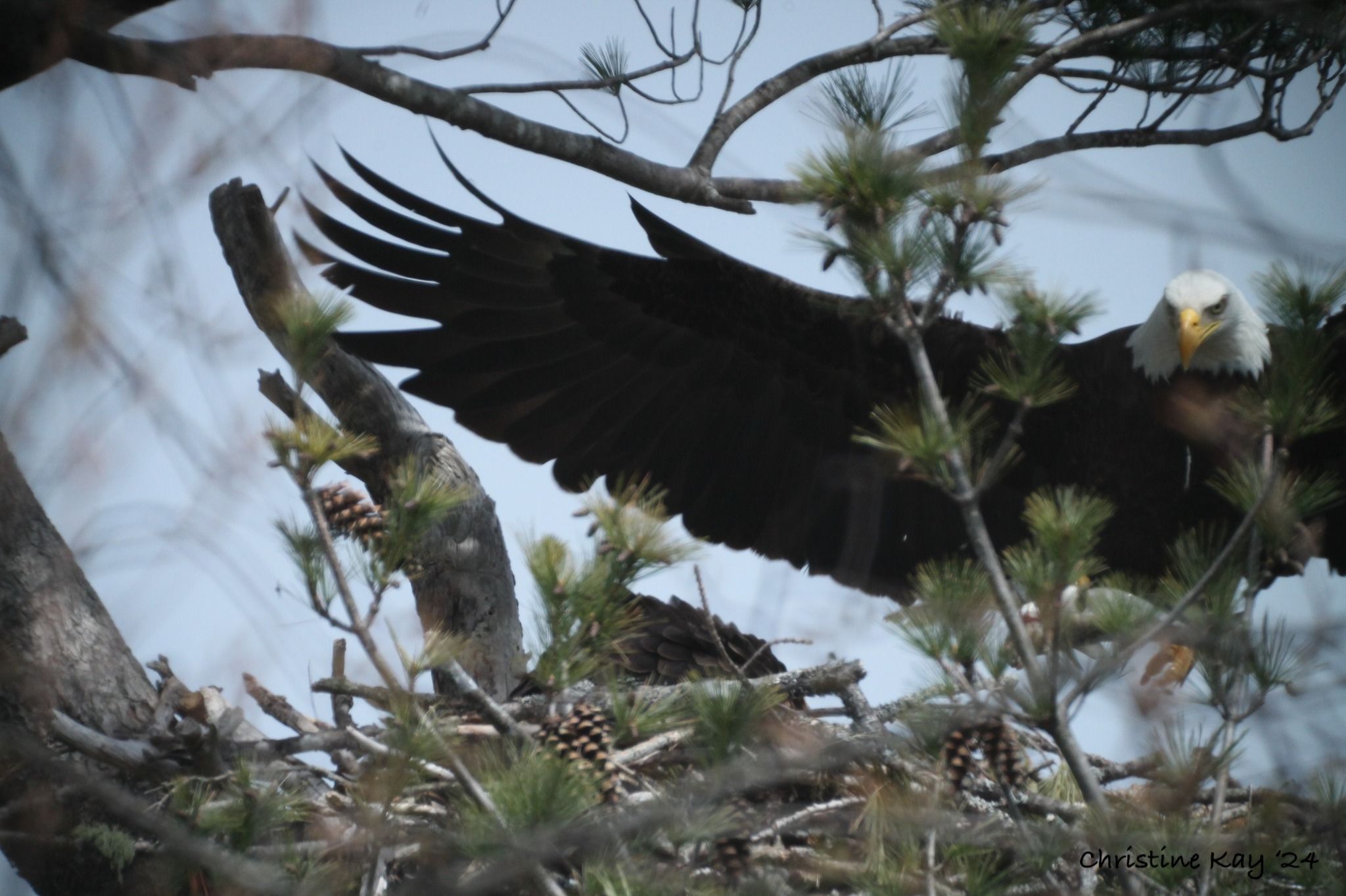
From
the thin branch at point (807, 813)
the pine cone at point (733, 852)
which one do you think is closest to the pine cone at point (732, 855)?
the pine cone at point (733, 852)

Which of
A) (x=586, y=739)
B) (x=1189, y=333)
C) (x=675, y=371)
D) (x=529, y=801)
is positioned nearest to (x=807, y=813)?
(x=586, y=739)

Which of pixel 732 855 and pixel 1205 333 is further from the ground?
pixel 1205 333

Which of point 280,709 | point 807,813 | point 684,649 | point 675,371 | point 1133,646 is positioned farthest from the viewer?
point 675,371

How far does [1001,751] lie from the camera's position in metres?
2.38

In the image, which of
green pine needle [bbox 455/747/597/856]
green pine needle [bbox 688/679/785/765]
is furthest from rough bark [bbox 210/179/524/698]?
green pine needle [bbox 455/747/597/856]

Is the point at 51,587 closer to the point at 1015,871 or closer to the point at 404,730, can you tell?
the point at 404,730

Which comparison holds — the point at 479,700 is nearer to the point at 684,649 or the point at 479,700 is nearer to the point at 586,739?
the point at 586,739

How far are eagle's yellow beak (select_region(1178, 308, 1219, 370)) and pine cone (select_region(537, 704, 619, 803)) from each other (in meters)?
2.34

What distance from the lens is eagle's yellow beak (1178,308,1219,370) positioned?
12.3 feet

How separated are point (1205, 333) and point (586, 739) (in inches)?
103

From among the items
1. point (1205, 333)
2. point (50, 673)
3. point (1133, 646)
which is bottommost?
point (50, 673)

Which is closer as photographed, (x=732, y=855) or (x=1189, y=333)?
(x=732, y=855)

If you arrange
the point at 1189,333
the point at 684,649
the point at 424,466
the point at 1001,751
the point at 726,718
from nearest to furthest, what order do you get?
the point at 726,718
the point at 1001,751
the point at 424,466
the point at 684,649
the point at 1189,333

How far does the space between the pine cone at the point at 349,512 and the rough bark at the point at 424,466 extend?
86 cm
